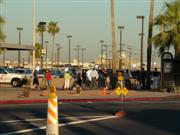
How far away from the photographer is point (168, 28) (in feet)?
135

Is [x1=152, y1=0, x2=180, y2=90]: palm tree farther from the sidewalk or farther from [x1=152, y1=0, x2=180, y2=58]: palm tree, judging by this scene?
the sidewalk

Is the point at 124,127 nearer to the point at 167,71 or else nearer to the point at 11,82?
the point at 167,71

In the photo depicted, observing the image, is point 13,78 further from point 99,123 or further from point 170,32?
point 99,123

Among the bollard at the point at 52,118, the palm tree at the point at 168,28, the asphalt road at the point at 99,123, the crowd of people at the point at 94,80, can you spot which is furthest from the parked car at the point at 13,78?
the bollard at the point at 52,118

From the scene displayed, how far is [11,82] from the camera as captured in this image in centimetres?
5016

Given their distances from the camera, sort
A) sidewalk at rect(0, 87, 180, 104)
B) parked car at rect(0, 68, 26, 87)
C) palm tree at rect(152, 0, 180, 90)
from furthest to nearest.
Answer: parked car at rect(0, 68, 26, 87) < palm tree at rect(152, 0, 180, 90) < sidewalk at rect(0, 87, 180, 104)

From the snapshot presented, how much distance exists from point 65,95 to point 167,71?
8453 millimetres

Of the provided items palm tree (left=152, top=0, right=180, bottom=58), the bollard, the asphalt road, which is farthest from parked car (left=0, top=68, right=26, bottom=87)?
the bollard

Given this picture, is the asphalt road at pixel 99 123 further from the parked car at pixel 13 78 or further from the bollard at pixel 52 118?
the parked car at pixel 13 78

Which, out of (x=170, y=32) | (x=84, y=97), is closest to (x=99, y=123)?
(x=84, y=97)

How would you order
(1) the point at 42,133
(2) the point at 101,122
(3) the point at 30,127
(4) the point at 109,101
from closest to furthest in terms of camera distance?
1. (1) the point at 42,133
2. (3) the point at 30,127
3. (2) the point at 101,122
4. (4) the point at 109,101

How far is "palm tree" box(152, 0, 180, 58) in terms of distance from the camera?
3997 centimetres

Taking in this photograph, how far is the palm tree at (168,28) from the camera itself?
40.0 meters


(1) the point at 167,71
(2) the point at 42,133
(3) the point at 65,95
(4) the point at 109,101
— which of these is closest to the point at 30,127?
(2) the point at 42,133
